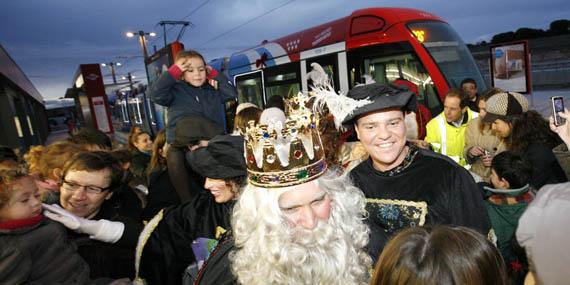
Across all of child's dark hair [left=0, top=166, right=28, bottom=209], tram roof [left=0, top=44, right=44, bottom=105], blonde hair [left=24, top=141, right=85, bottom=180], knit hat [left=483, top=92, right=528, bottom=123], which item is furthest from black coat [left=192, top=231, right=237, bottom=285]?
tram roof [left=0, top=44, right=44, bottom=105]

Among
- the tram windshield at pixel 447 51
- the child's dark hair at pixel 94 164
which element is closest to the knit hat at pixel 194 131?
the child's dark hair at pixel 94 164

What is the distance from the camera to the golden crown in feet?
4.81

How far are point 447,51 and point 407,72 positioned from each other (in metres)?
0.90

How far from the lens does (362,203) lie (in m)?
1.74

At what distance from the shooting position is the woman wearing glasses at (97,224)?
2.25m

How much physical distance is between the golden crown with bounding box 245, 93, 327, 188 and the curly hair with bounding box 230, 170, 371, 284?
0.19ft

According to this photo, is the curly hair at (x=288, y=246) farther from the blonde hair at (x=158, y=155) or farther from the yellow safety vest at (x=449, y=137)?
the yellow safety vest at (x=449, y=137)

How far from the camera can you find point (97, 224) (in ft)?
7.22

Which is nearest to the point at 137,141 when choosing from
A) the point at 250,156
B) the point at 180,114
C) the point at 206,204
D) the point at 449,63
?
the point at 180,114

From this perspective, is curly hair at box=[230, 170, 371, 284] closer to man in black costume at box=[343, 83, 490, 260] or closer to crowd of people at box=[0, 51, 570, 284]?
crowd of people at box=[0, 51, 570, 284]

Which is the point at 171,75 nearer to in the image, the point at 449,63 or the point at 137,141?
the point at 137,141

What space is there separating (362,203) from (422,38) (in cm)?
559

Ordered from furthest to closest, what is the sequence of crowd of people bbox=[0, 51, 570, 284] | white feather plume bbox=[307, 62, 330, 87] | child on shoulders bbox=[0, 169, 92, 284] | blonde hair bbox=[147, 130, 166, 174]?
blonde hair bbox=[147, 130, 166, 174]
white feather plume bbox=[307, 62, 330, 87]
child on shoulders bbox=[0, 169, 92, 284]
crowd of people bbox=[0, 51, 570, 284]

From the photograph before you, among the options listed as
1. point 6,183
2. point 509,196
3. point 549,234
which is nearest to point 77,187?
point 6,183
